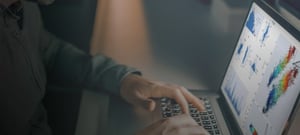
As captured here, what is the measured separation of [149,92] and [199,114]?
17 centimetres

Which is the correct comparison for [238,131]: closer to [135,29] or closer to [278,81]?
[278,81]

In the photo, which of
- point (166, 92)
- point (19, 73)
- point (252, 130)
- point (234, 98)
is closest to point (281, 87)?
point (252, 130)

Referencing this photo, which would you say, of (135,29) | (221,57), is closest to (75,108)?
(135,29)

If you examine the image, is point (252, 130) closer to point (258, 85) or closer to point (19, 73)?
point (258, 85)

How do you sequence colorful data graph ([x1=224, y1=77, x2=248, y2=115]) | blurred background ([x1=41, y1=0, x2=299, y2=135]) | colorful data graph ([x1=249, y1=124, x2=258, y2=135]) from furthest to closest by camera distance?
1. blurred background ([x1=41, y1=0, x2=299, y2=135])
2. colorful data graph ([x1=224, y1=77, x2=248, y2=115])
3. colorful data graph ([x1=249, y1=124, x2=258, y2=135])

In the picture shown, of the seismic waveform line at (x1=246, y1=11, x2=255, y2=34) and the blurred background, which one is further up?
the seismic waveform line at (x1=246, y1=11, x2=255, y2=34)

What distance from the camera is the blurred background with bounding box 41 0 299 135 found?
1094mm

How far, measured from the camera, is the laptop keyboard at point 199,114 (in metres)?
0.97

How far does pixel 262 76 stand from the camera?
2.85ft

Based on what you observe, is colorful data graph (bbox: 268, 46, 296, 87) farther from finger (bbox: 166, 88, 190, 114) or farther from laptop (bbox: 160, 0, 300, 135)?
finger (bbox: 166, 88, 190, 114)

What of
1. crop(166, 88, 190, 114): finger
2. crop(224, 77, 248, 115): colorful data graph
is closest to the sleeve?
crop(166, 88, 190, 114): finger

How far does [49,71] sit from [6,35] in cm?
31

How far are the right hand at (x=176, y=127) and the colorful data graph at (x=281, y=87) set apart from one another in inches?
7.0

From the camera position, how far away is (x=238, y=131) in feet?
3.18
